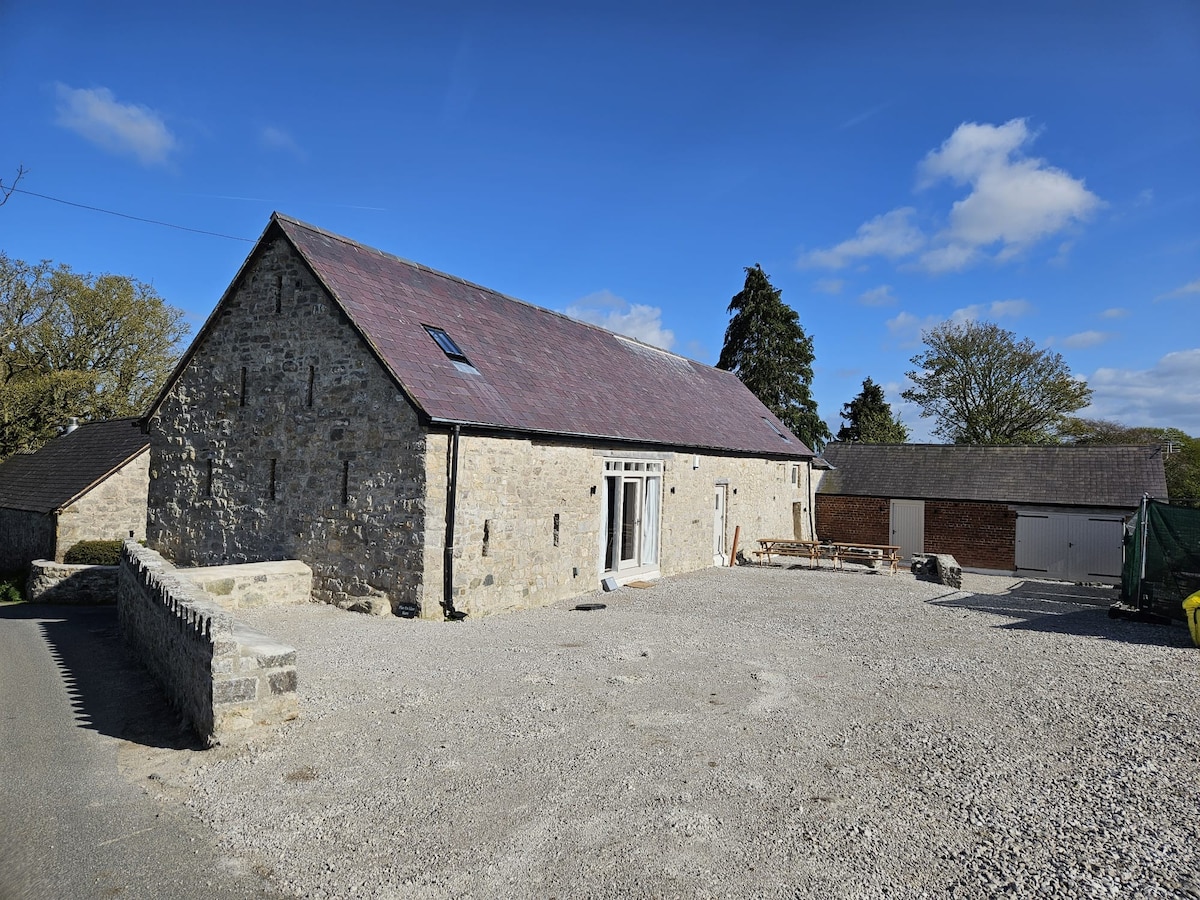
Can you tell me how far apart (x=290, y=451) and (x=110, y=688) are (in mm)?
5116

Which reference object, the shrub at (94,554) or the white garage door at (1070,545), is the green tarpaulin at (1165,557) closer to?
the white garage door at (1070,545)

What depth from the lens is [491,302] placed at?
17.1 m

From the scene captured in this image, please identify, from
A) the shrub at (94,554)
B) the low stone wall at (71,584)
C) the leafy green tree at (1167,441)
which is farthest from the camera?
the leafy green tree at (1167,441)

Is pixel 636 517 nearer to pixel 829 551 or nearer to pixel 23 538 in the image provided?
pixel 829 551

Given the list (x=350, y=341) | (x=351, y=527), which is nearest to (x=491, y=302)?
(x=350, y=341)

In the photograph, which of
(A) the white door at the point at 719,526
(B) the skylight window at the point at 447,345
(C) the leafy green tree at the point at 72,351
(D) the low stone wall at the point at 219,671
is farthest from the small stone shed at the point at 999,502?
(C) the leafy green tree at the point at 72,351

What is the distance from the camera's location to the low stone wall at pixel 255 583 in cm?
1037

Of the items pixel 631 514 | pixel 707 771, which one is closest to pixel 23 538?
pixel 631 514

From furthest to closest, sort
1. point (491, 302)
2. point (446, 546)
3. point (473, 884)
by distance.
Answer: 1. point (491, 302)
2. point (446, 546)
3. point (473, 884)

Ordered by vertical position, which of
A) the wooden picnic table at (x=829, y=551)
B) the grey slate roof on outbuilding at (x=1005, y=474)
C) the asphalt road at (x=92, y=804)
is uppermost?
the grey slate roof on outbuilding at (x=1005, y=474)

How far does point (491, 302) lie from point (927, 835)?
48.1 ft

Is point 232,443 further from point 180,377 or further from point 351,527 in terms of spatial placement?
point 351,527

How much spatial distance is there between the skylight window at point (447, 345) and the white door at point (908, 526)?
17454 millimetres

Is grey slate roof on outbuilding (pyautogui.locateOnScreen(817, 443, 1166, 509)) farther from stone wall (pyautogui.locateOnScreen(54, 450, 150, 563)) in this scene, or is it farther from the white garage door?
stone wall (pyautogui.locateOnScreen(54, 450, 150, 563))
